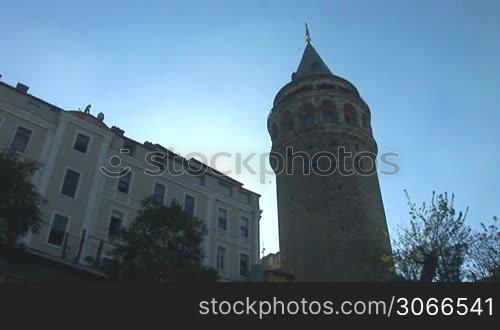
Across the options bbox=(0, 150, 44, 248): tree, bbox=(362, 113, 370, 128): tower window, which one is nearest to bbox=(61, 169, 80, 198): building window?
bbox=(0, 150, 44, 248): tree

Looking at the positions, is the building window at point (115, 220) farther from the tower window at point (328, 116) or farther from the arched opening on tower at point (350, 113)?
the arched opening on tower at point (350, 113)

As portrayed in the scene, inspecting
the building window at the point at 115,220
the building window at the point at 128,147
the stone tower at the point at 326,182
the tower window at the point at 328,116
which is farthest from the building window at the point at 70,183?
the tower window at the point at 328,116

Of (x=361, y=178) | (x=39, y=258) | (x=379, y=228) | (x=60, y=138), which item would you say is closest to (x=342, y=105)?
(x=361, y=178)

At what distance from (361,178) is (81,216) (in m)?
20.2

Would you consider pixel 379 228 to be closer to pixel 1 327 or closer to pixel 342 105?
pixel 342 105

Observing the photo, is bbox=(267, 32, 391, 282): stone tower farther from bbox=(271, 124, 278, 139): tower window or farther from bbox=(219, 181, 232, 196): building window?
bbox=(219, 181, 232, 196): building window

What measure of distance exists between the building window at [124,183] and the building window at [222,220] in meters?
6.50

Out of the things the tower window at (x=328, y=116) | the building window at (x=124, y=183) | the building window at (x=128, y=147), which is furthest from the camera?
the tower window at (x=328, y=116)

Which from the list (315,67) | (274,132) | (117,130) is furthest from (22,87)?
(315,67)

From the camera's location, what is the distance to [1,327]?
10.7m

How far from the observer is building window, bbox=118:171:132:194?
95.1ft

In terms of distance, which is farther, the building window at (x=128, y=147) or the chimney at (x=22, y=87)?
the building window at (x=128, y=147)

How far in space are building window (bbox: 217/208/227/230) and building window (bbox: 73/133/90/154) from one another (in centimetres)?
966

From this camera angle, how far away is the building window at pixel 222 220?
1267 inches
